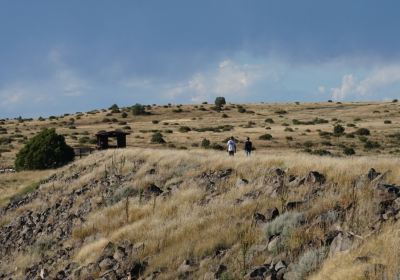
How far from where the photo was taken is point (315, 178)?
16.4 m

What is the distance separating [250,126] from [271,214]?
206 feet

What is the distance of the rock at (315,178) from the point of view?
1633 centimetres

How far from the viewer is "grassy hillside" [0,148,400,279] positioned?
35.2 feet

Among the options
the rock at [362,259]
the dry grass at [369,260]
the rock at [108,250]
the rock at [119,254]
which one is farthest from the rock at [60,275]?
the rock at [362,259]

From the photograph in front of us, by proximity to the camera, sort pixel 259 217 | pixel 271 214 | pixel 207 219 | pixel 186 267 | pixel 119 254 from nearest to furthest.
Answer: pixel 186 267
pixel 271 214
pixel 259 217
pixel 119 254
pixel 207 219

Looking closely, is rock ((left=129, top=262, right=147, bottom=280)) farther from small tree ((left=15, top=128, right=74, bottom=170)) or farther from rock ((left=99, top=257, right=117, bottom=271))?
small tree ((left=15, top=128, right=74, bottom=170))

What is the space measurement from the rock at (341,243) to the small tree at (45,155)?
37.1 metres

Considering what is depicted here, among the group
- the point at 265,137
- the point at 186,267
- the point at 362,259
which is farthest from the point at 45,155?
the point at 362,259

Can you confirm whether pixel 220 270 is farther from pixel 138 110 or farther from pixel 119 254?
pixel 138 110

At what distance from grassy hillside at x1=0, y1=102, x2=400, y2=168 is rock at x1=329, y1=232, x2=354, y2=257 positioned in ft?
109

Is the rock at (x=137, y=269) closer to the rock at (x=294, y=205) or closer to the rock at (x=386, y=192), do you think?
the rock at (x=294, y=205)

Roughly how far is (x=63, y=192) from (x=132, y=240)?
1410 cm

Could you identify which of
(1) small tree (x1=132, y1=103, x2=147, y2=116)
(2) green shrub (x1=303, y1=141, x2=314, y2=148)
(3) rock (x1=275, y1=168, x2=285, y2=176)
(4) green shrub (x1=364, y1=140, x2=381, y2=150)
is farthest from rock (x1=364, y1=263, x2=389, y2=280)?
(1) small tree (x1=132, y1=103, x2=147, y2=116)

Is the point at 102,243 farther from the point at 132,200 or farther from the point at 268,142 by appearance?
the point at 268,142
